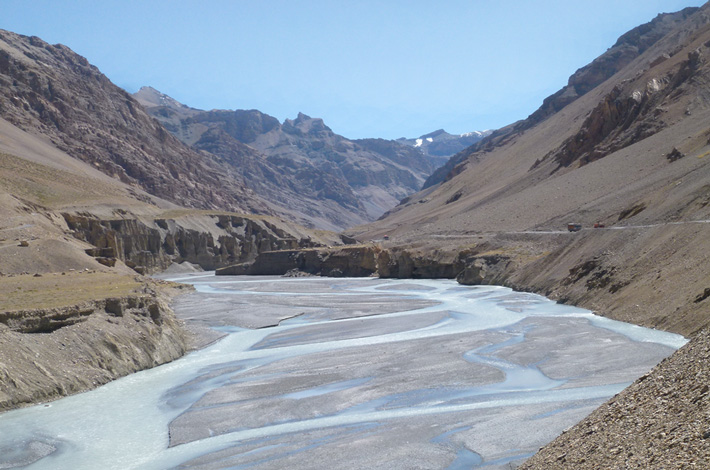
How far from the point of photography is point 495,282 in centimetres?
6919

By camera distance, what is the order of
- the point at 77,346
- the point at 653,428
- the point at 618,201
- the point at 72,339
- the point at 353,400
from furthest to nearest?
the point at 618,201
the point at 72,339
the point at 77,346
the point at 353,400
the point at 653,428

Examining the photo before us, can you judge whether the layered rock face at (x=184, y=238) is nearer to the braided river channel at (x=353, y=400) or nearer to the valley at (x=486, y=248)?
the valley at (x=486, y=248)

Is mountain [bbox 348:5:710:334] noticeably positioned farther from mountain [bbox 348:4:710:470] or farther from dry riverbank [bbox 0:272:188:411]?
dry riverbank [bbox 0:272:188:411]

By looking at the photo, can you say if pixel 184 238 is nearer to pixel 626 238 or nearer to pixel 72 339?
pixel 626 238

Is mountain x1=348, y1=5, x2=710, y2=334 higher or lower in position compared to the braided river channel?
higher

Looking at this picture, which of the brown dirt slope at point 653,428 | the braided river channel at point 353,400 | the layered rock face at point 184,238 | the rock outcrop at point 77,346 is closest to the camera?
the brown dirt slope at point 653,428

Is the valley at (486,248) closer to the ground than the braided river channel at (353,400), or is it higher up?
higher up

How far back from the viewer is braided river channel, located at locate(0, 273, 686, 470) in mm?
16625

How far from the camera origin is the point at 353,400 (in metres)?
22.0

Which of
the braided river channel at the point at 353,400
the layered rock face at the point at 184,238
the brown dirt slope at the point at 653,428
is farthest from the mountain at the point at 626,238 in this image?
the layered rock face at the point at 184,238

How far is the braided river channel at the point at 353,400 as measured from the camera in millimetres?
16625

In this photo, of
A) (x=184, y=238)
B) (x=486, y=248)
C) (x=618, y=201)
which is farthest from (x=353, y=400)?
(x=184, y=238)

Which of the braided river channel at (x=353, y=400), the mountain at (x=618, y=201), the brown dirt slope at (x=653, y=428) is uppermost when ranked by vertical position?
the mountain at (x=618, y=201)

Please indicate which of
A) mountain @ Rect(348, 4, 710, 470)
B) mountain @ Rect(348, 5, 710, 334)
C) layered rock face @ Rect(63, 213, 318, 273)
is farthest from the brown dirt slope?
layered rock face @ Rect(63, 213, 318, 273)
